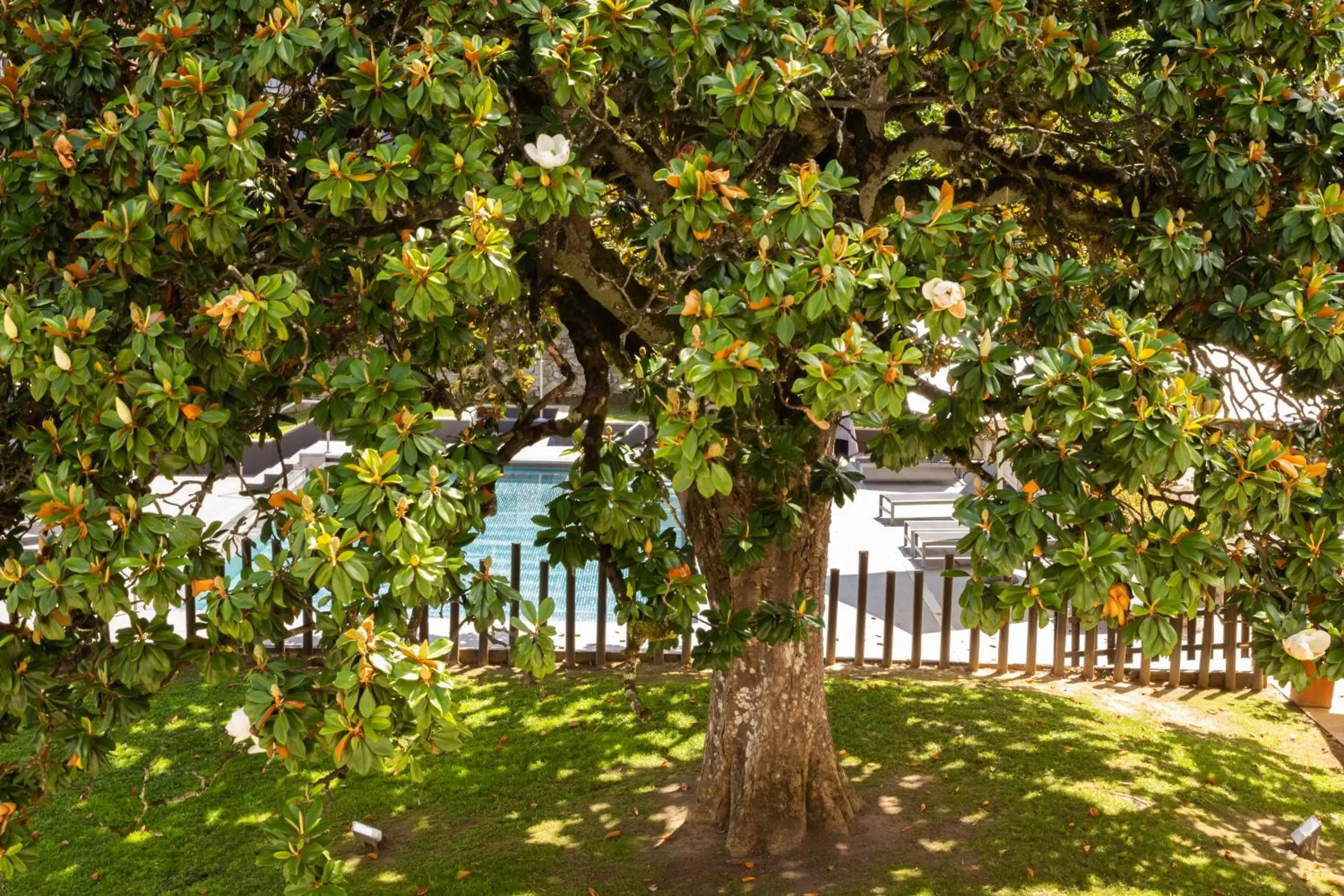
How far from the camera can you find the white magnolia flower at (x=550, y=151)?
3623mm

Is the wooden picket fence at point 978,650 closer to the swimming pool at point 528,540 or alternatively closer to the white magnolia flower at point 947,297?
the swimming pool at point 528,540

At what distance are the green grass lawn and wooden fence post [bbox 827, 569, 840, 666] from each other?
1.70 feet

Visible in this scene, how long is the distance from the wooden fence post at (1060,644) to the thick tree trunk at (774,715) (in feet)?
11.8

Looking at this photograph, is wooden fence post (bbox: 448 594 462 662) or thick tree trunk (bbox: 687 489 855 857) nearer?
thick tree trunk (bbox: 687 489 855 857)

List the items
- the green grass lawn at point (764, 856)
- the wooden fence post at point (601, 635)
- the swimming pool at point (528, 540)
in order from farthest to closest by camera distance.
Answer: the swimming pool at point (528, 540) < the wooden fence post at point (601, 635) < the green grass lawn at point (764, 856)

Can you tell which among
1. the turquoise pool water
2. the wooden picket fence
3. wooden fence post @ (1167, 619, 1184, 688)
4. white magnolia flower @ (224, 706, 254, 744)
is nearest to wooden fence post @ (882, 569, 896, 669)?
the wooden picket fence

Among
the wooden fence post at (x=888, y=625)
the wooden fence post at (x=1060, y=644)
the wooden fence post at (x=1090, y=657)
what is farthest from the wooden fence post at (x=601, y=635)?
the wooden fence post at (x=1090, y=657)

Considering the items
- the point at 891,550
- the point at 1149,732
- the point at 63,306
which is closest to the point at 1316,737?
the point at 1149,732

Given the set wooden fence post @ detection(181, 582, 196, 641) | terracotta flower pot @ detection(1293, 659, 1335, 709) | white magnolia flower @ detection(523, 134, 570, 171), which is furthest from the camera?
wooden fence post @ detection(181, 582, 196, 641)

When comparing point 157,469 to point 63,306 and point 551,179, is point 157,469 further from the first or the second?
point 551,179

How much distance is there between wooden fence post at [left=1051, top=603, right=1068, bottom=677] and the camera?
9.59 meters

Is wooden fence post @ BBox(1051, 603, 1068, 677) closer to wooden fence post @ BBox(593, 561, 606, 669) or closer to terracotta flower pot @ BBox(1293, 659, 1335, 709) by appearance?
terracotta flower pot @ BBox(1293, 659, 1335, 709)

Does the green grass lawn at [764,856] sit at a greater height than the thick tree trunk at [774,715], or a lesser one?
lesser

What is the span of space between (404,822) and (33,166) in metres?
4.74
